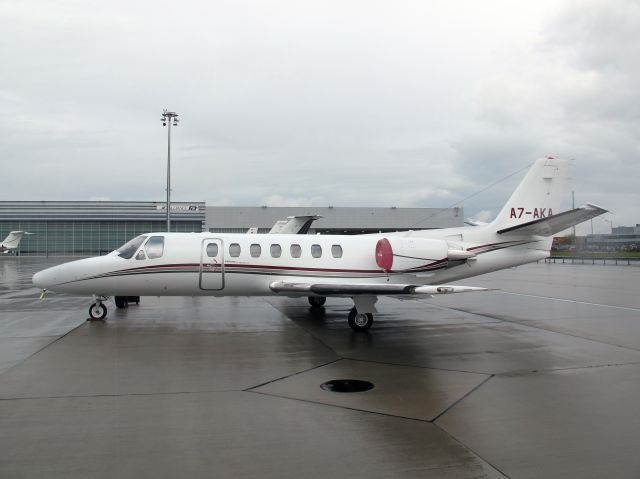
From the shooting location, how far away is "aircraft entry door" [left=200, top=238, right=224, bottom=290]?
44.2ft

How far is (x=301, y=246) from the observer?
14156mm

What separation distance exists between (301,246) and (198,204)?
210ft

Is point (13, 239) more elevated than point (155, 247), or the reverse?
point (13, 239)

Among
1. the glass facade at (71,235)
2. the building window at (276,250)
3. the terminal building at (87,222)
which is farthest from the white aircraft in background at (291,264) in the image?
the glass facade at (71,235)

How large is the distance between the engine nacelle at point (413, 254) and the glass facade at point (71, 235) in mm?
63257

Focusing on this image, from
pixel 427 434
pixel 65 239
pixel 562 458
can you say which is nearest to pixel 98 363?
pixel 427 434

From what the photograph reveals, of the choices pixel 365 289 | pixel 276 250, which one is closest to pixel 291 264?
pixel 276 250

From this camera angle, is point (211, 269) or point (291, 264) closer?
point (211, 269)

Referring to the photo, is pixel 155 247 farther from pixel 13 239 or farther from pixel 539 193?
pixel 13 239

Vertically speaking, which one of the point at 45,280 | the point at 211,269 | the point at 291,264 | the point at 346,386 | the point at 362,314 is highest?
the point at 291,264

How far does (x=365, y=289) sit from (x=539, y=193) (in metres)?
7.23

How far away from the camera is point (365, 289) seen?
40.0 feet

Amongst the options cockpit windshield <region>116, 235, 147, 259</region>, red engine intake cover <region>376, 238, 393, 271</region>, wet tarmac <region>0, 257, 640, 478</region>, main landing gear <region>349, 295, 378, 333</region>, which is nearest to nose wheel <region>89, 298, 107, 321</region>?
wet tarmac <region>0, 257, 640, 478</region>

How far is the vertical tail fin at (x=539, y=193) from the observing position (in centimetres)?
1559
